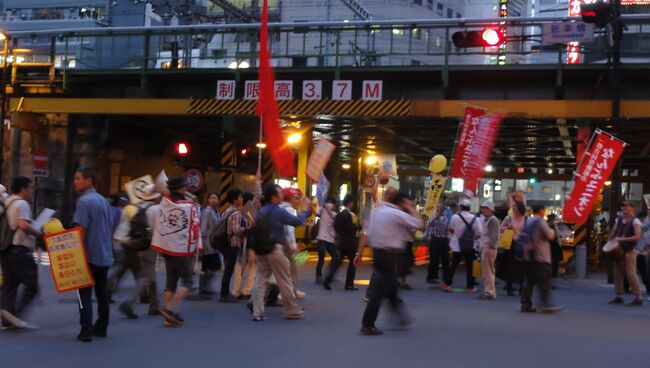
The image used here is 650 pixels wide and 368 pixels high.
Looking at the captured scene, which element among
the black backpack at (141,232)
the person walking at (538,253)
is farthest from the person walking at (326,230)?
the black backpack at (141,232)

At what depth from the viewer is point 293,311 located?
10.4m

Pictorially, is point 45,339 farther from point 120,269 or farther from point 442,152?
point 442,152

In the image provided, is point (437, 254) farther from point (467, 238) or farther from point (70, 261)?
point (70, 261)

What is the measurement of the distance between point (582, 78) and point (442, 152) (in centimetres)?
1505

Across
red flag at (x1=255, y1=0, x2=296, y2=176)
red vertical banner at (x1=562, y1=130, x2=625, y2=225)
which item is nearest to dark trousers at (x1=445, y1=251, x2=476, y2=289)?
red flag at (x1=255, y1=0, x2=296, y2=176)

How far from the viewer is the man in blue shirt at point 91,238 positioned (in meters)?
8.38

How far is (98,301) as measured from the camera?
28.1ft

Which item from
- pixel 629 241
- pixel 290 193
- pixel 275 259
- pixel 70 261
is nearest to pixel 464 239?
pixel 629 241

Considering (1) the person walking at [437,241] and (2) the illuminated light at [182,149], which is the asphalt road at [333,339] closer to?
(1) the person walking at [437,241]

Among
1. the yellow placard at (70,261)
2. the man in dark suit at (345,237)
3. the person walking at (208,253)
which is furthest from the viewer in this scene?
the man in dark suit at (345,237)

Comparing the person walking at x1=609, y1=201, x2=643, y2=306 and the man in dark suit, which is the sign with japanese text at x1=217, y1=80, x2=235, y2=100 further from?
the person walking at x1=609, y1=201, x2=643, y2=306

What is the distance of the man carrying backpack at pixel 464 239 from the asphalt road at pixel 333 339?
97.6 inches

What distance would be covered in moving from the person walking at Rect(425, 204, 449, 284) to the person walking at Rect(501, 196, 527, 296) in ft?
4.92

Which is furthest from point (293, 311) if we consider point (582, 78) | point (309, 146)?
point (309, 146)
